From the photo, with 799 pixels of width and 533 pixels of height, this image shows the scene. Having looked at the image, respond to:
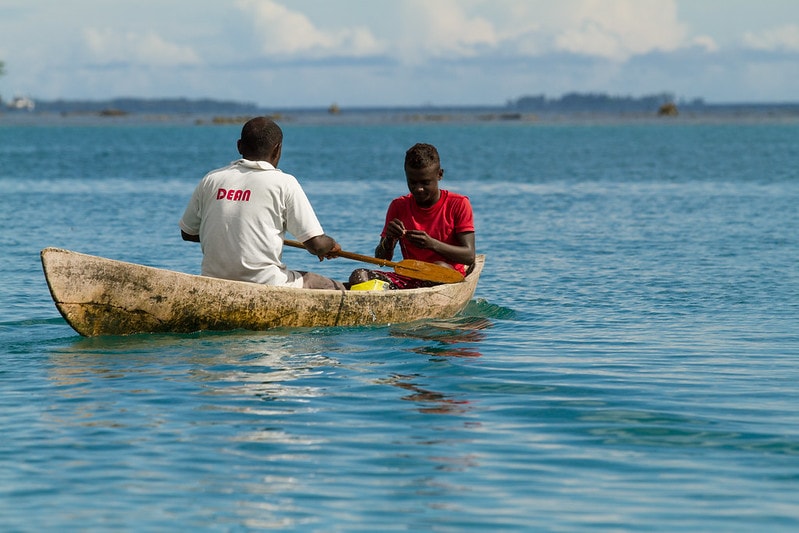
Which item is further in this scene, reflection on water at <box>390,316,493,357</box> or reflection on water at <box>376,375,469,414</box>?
reflection on water at <box>390,316,493,357</box>

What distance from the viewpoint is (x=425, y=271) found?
10.9 meters

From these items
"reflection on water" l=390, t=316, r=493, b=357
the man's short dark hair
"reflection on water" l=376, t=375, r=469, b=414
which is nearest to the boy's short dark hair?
the man's short dark hair

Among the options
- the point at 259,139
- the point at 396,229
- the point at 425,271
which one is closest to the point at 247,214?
the point at 259,139

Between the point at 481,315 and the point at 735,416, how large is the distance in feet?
14.7

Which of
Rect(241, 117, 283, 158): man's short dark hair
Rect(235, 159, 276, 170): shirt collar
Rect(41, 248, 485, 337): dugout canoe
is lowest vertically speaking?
Rect(41, 248, 485, 337): dugout canoe

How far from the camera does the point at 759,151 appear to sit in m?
56.8

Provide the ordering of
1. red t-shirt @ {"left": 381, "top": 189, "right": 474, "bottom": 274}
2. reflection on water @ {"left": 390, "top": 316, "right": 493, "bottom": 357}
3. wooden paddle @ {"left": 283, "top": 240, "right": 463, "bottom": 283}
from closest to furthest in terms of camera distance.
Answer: reflection on water @ {"left": 390, "top": 316, "right": 493, "bottom": 357}
red t-shirt @ {"left": 381, "top": 189, "right": 474, "bottom": 274}
wooden paddle @ {"left": 283, "top": 240, "right": 463, "bottom": 283}

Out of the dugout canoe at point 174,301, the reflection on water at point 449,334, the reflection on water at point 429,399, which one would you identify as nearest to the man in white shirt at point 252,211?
the dugout canoe at point 174,301

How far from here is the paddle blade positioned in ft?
35.7

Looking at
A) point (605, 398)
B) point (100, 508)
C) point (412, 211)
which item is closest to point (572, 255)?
point (412, 211)

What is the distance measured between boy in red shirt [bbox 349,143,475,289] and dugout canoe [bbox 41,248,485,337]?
20.4 inches

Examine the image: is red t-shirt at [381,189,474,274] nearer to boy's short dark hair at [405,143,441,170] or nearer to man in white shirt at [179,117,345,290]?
boy's short dark hair at [405,143,441,170]

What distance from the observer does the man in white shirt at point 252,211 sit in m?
9.52

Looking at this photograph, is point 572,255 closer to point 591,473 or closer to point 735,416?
point 735,416
